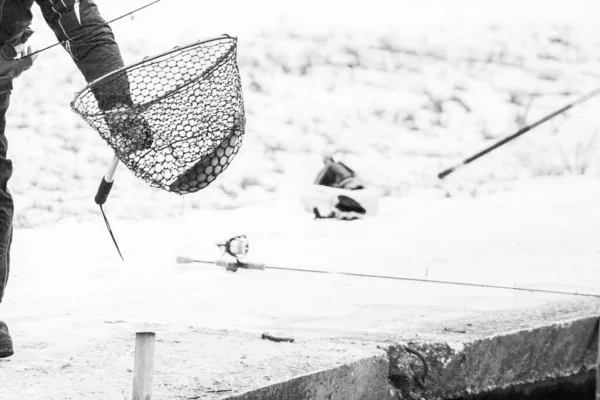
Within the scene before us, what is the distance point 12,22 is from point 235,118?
0.63m

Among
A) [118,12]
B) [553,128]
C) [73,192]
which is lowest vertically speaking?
[73,192]

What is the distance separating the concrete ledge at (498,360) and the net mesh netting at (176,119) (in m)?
0.73

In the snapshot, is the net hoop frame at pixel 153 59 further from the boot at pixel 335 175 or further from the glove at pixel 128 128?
the boot at pixel 335 175

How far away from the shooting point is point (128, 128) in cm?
298

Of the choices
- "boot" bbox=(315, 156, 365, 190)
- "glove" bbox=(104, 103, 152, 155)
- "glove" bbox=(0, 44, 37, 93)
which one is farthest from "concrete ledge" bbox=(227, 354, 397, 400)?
"boot" bbox=(315, 156, 365, 190)

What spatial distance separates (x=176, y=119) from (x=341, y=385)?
0.79 metres

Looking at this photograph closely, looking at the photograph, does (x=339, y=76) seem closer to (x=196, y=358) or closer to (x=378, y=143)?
(x=378, y=143)

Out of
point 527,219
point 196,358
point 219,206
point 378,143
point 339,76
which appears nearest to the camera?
point 196,358

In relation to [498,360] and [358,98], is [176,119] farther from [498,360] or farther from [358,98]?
[358,98]

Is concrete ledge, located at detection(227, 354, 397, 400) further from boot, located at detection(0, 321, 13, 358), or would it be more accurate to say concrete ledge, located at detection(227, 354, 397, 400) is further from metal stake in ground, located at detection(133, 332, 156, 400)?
boot, located at detection(0, 321, 13, 358)

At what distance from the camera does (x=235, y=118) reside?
3088mm

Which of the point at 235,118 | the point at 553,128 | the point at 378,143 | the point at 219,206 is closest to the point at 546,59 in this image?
the point at 553,128

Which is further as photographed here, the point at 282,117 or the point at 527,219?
the point at 282,117

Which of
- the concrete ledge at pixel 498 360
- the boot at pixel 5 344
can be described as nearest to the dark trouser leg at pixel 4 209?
the boot at pixel 5 344
